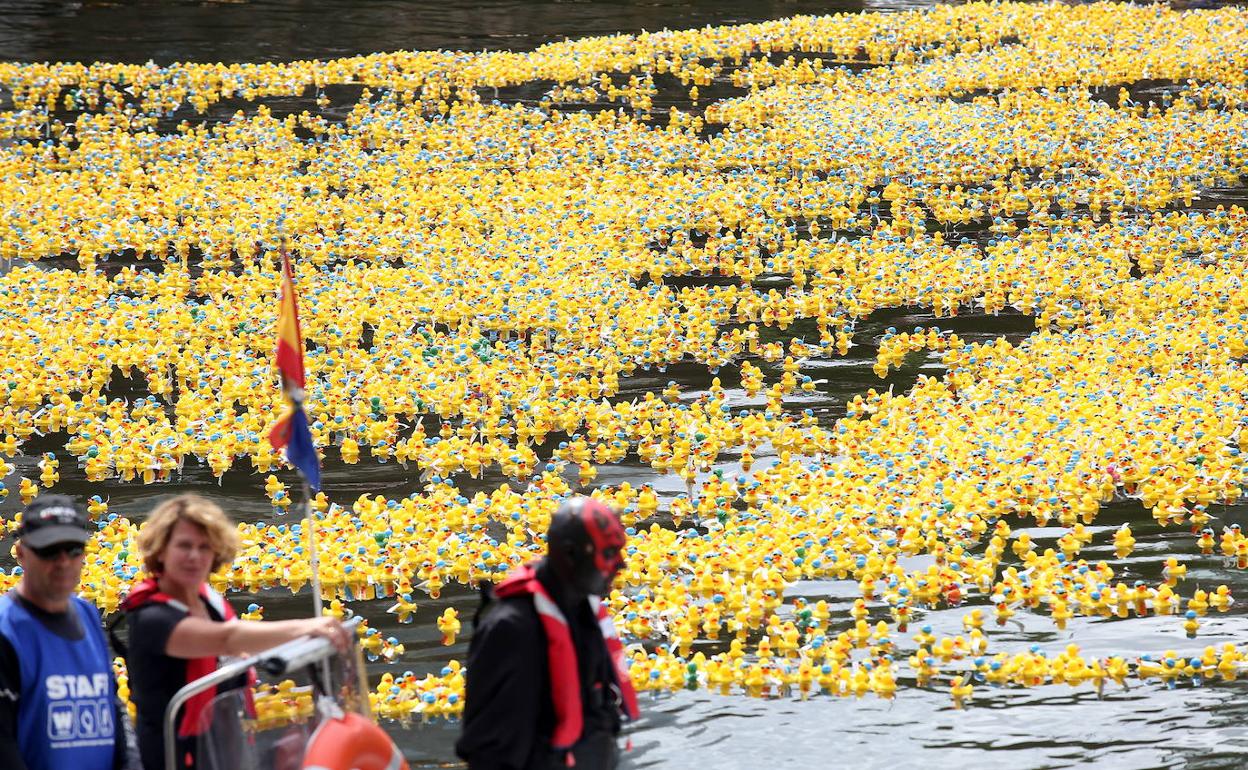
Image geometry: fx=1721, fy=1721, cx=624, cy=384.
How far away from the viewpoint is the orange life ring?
5.25 meters

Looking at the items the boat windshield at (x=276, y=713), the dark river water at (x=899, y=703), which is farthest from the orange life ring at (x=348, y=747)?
the dark river water at (x=899, y=703)

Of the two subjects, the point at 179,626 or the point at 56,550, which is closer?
the point at 56,550

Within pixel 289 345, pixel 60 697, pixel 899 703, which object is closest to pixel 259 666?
pixel 60 697

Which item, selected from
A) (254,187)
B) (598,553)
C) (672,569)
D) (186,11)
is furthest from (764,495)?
(186,11)

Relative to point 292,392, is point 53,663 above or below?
below

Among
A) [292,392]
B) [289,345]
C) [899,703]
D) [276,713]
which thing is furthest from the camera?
[899,703]

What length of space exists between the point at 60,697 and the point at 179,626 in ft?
1.37

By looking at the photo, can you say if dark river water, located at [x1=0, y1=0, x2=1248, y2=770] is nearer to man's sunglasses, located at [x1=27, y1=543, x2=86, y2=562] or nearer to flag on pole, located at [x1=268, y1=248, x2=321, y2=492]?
flag on pole, located at [x1=268, y1=248, x2=321, y2=492]

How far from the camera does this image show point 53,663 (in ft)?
17.4

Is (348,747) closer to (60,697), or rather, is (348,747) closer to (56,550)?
(60,697)

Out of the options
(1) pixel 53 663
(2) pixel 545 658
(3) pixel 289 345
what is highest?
(3) pixel 289 345

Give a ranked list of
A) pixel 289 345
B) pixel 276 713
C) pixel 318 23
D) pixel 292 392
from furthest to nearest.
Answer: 1. pixel 318 23
2. pixel 289 345
3. pixel 292 392
4. pixel 276 713

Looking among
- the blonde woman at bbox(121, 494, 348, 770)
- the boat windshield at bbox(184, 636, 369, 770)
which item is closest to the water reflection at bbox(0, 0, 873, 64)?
the blonde woman at bbox(121, 494, 348, 770)

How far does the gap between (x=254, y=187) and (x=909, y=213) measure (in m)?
7.85
